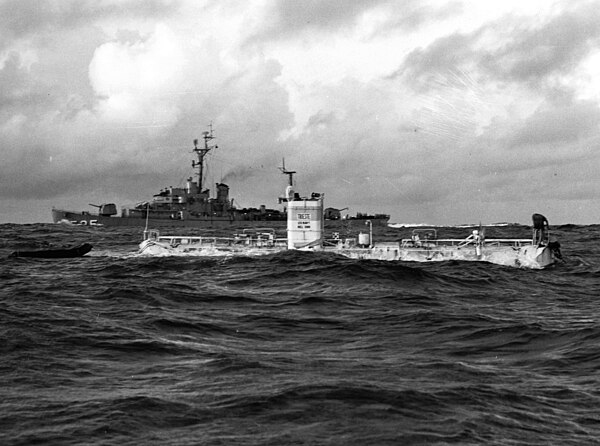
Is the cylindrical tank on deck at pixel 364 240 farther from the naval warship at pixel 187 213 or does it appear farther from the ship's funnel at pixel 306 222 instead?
the naval warship at pixel 187 213

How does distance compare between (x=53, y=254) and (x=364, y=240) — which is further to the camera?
(x=53, y=254)

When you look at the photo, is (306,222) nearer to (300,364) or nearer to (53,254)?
(53,254)

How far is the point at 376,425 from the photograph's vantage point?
35.6ft

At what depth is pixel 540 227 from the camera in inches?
1658

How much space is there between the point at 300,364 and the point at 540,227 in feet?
104

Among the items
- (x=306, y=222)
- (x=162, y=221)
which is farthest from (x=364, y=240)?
(x=162, y=221)

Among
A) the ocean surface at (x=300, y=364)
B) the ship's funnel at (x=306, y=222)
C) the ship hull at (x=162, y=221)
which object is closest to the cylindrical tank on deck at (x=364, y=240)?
the ship's funnel at (x=306, y=222)

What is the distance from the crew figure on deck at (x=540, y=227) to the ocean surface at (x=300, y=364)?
1170cm

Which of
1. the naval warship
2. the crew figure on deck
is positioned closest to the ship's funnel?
the crew figure on deck

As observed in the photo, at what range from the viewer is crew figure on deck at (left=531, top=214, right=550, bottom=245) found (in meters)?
41.7

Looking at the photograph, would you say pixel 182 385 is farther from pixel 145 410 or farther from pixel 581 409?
pixel 581 409

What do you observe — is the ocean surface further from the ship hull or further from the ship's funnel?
the ship hull

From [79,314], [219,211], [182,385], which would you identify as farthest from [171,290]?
[219,211]

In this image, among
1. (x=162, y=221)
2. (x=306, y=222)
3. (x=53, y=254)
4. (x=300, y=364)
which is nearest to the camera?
(x=300, y=364)
